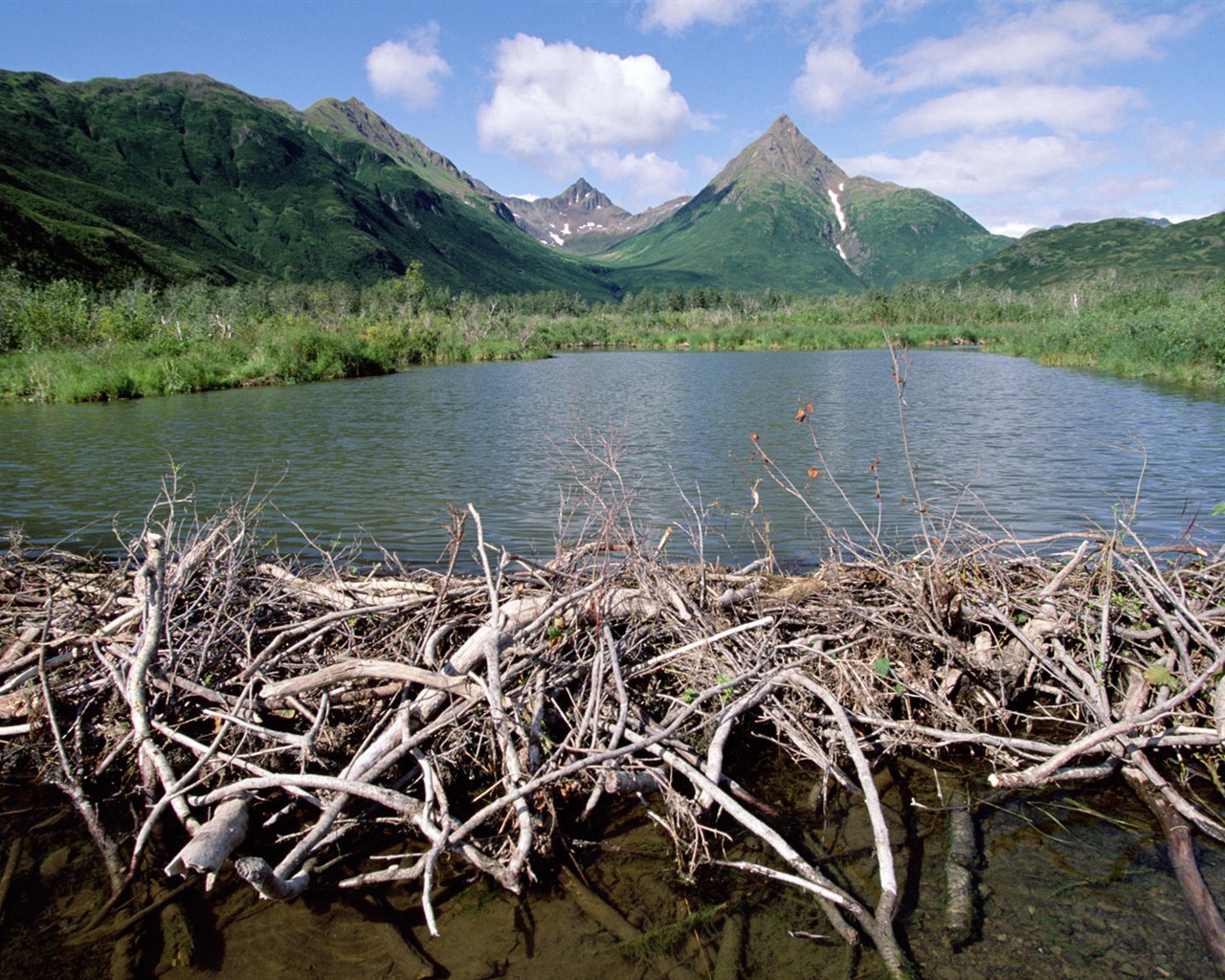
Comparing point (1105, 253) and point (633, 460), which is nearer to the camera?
Answer: point (633, 460)

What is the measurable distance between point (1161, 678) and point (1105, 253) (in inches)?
7869

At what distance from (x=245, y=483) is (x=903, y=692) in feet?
40.1

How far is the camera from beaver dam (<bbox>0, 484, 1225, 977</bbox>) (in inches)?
127

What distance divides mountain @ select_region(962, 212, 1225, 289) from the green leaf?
517ft

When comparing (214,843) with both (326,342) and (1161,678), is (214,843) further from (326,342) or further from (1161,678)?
(326,342)

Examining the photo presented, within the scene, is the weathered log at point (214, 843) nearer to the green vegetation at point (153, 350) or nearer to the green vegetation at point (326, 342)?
the green vegetation at point (326, 342)

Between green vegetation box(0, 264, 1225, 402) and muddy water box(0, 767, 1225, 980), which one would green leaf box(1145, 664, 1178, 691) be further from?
green vegetation box(0, 264, 1225, 402)

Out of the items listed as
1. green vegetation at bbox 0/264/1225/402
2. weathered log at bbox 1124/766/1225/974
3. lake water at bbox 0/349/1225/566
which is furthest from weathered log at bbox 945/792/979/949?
green vegetation at bbox 0/264/1225/402

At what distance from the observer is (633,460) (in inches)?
588

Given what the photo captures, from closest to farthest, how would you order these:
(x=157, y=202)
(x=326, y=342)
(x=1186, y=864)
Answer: (x=1186, y=864) < (x=326, y=342) < (x=157, y=202)

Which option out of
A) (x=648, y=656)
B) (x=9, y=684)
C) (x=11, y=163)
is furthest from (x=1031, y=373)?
(x=11, y=163)

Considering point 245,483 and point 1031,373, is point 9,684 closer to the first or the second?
point 245,483

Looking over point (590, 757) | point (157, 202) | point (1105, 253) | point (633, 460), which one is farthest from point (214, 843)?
point (1105, 253)

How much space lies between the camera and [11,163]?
406ft
